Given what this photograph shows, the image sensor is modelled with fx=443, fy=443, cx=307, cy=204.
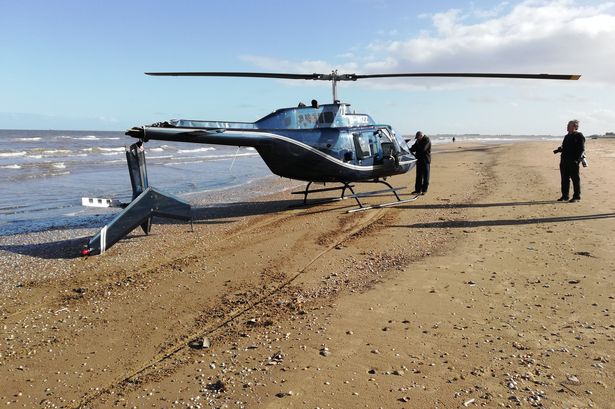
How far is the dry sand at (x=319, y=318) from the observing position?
12.4ft

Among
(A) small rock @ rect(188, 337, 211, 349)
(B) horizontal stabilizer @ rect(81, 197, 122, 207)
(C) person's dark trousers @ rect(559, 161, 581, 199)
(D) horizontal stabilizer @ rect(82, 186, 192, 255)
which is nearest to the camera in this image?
(A) small rock @ rect(188, 337, 211, 349)

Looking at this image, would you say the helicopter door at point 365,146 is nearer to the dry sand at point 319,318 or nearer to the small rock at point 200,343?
the dry sand at point 319,318

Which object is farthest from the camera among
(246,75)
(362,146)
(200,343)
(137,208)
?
(362,146)

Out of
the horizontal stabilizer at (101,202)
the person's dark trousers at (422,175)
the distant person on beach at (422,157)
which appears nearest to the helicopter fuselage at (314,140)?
the distant person on beach at (422,157)

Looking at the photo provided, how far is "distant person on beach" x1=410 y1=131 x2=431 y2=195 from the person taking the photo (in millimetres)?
13508

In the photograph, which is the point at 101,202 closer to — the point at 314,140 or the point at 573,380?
the point at 314,140

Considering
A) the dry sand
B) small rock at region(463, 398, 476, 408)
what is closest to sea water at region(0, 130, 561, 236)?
the dry sand

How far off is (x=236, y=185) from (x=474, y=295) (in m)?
14.2

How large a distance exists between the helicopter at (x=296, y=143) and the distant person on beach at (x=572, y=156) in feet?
10.2

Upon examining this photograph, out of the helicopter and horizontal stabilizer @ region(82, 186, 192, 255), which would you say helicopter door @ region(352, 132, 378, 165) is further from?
horizontal stabilizer @ region(82, 186, 192, 255)

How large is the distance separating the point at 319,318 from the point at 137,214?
4688mm

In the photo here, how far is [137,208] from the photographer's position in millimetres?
8227

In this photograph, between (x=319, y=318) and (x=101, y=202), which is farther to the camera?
(x=101, y=202)

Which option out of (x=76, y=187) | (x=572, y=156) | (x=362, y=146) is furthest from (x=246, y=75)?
(x=76, y=187)
